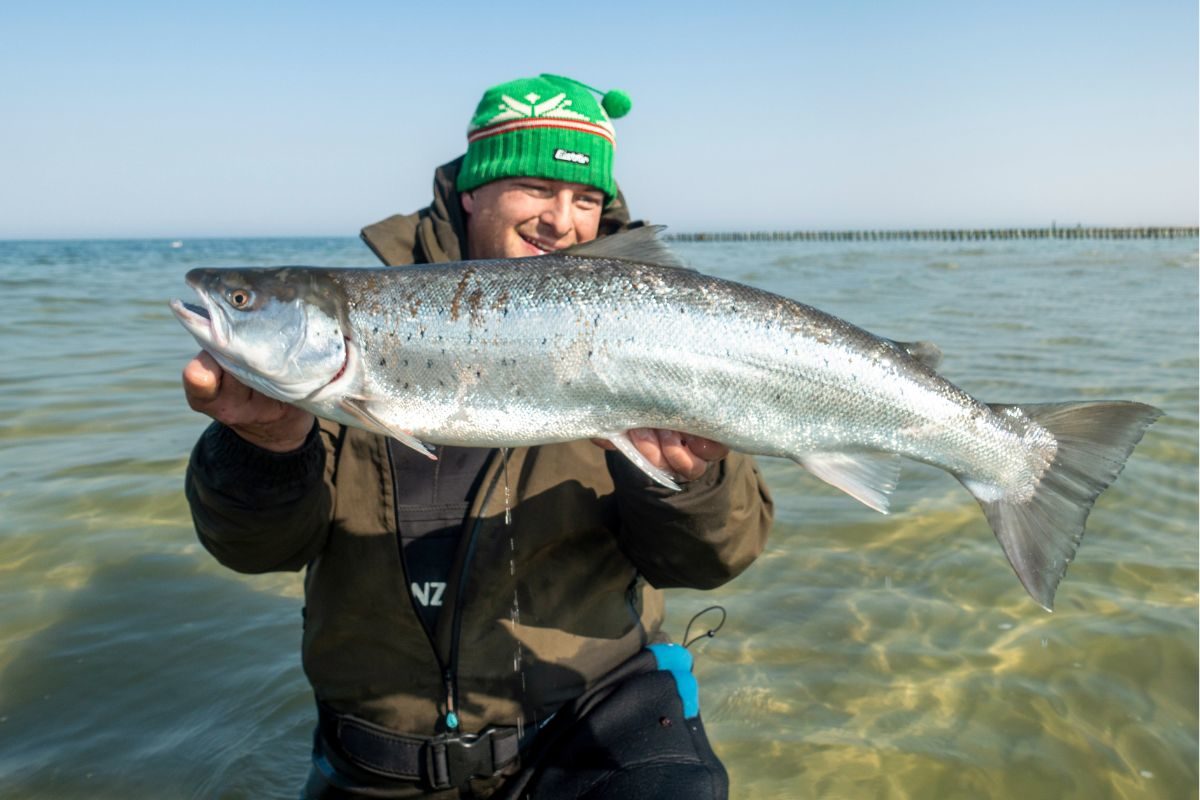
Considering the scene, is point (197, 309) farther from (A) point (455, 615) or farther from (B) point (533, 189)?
(B) point (533, 189)

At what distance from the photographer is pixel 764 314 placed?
2.98m

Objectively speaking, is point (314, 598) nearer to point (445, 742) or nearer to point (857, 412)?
point (445, 742)

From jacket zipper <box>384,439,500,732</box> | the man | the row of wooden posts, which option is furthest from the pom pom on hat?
the row of wooden posts

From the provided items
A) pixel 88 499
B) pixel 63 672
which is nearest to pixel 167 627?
pixel 63 672

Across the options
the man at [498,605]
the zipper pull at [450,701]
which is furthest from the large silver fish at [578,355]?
the zipper pull at [450,701]

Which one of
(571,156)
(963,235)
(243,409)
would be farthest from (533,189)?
(963,235)

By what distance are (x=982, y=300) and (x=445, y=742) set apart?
2179 cm

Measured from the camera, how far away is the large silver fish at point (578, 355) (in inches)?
115

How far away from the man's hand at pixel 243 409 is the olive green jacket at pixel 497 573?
0.36 meters

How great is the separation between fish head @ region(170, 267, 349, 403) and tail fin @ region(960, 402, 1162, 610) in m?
2.14

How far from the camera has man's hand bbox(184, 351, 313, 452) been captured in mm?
2832

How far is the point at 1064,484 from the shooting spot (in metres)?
3.19

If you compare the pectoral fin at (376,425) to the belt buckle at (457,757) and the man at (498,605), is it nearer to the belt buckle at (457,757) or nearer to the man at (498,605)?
the man at (498,605)

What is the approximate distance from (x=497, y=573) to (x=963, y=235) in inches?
3779
